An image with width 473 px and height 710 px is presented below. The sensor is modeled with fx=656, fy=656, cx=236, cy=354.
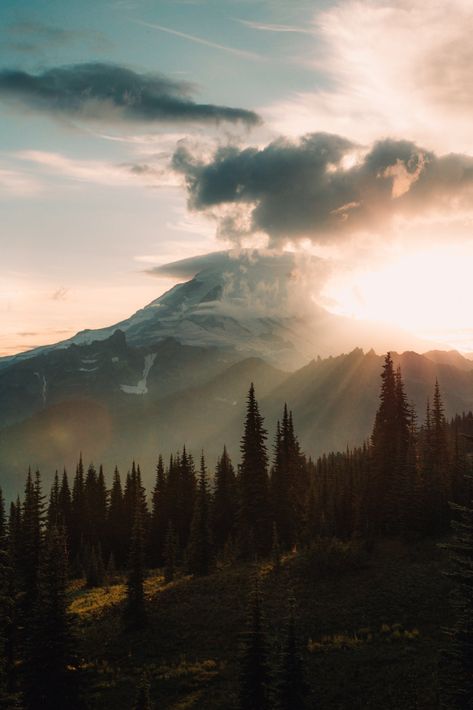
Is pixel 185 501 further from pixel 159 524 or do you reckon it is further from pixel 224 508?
pixel 224 508

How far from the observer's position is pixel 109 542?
92.8 meters

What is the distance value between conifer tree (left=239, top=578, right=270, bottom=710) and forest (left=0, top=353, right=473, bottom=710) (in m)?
0.06

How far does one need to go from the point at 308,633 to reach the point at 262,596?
856 centimetres

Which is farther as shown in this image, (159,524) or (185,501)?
(185,501)

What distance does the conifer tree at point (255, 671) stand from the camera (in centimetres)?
2572

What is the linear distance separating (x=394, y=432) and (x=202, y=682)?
4285cm

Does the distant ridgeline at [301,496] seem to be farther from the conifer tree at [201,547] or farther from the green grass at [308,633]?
the green grass at [308,633]

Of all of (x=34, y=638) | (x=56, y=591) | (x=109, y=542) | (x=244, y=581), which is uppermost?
(x=56, y=591)

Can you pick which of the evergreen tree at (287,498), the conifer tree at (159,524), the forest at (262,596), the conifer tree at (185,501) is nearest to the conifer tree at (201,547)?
the forest at (262,596)

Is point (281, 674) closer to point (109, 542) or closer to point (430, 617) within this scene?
point (430, 617)

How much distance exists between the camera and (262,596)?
4609 cm

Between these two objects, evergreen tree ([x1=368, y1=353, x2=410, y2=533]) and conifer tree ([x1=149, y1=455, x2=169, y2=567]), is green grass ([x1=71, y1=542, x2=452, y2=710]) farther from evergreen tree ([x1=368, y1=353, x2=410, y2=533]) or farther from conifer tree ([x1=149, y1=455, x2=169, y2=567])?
conifer tree ([x1=149, y1=455, x2=169, y2=567])

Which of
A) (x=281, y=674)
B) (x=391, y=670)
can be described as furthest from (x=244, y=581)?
(x=281, y=674)

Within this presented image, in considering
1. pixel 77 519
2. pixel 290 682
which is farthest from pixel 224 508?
pixel 290 682
